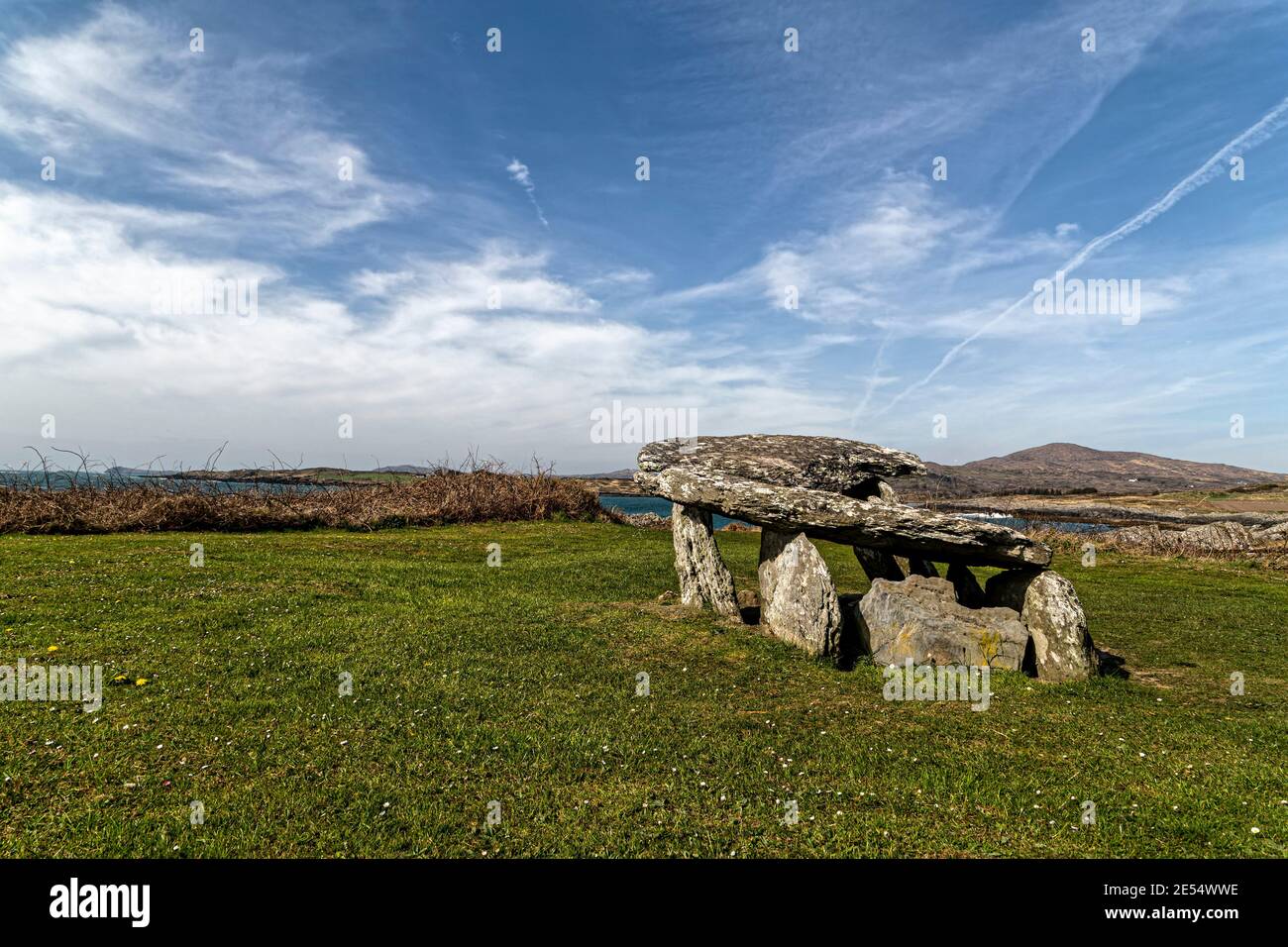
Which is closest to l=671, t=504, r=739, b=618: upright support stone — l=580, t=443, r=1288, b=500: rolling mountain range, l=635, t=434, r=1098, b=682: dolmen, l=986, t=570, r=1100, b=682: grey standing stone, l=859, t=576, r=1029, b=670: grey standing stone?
l=635, t=434, r=1098, b=682: dolmen

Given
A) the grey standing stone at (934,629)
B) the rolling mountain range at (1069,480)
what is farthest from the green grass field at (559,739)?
the rolling mountain range at (1069,480)

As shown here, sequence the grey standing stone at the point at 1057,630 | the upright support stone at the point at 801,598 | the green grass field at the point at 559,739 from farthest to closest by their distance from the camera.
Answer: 1. the upright support stone at the point at 801,598
2. the grey standing stone at the point at 1057,630
3. the green grass field at the point at 559,739

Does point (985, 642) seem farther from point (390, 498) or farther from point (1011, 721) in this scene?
point (390, 498)

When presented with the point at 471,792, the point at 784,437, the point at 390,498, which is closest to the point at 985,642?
the point at 784,437

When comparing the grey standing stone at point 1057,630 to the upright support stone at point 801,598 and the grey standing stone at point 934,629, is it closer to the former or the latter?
the grey standing stone at point 934,629

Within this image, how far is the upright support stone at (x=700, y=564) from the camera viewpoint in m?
13.1

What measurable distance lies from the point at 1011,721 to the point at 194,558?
17.5 metres

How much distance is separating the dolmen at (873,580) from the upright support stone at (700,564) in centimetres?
2

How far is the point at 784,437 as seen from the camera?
14789mm

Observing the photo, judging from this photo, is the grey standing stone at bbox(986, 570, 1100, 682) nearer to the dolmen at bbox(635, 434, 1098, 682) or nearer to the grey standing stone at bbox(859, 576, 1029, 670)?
the dolmen at bbox(635, 434, 1098, 682)

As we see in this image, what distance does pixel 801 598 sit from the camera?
37.3ft

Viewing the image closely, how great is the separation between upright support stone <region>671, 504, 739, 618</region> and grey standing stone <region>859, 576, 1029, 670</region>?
2.76 metres

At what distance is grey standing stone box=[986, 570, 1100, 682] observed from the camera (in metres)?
10.2

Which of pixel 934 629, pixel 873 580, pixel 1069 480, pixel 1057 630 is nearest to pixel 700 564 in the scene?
pixel 873 580
